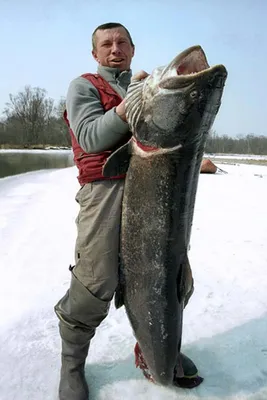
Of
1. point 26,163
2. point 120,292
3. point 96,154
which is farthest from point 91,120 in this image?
point 26,163

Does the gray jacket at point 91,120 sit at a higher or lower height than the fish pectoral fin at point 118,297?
higher

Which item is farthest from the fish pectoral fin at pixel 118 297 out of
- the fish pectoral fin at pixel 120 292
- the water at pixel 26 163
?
the water at pixel 26 163

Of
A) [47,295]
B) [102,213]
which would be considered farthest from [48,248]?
[102,213]

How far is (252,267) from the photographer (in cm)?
488

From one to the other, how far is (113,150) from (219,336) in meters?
1.96

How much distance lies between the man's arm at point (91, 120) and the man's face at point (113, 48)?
0.84 ft

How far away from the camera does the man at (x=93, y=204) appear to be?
223 cm

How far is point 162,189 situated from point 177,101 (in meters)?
0.50

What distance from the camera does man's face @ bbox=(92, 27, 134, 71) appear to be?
241 cm

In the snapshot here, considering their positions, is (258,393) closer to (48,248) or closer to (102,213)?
(102,213)

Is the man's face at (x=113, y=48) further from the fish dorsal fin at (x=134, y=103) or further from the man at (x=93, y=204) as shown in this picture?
the fish dorsal fin at (x=134, y=103)

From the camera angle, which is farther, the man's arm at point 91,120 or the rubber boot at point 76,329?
the rubber boot at point 76,329

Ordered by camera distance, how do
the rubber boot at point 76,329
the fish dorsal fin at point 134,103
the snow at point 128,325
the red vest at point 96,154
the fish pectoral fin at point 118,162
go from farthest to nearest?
the snow at point 128,325
the rubber boot at point 76,329
the red vest at point 96,154
the fish pectoral fin at point 118,162
the fish dorsal fin at point 134,103

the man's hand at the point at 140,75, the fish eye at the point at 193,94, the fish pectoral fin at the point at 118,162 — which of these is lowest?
the fish pectoral fin at the point at 118,162
